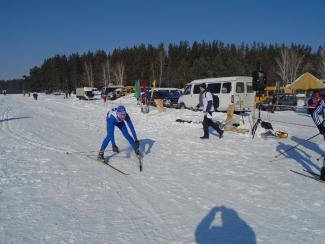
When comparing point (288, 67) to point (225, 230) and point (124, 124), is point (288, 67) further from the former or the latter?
point (225, 230)

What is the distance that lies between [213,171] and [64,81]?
113 m

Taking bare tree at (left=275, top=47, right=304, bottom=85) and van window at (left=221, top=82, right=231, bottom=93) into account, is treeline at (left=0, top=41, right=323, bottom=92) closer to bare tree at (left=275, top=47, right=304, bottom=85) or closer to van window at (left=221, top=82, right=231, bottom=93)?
bare tree at (left=275, top=47, right=304, bottom=85)

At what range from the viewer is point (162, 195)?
→ 6.07 metres

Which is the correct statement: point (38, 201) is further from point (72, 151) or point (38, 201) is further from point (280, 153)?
point (280, 153)

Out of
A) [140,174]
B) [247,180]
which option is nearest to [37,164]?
[140,174]

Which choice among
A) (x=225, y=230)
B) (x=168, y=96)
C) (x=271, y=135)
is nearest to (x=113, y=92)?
(x=168, y=96)

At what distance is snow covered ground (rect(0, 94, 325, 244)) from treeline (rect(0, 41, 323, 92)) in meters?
55.9

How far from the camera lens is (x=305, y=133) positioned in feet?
45.8

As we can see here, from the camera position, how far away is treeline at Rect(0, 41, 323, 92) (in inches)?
2709

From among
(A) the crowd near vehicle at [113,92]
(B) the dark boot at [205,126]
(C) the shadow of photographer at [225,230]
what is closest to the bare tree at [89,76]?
(A) the crowd near vehicle at [113,92]

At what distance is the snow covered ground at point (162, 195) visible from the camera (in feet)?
14.8

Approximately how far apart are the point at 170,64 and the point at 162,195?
266ft

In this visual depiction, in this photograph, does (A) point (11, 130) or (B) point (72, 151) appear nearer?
(B) point (72, 151)

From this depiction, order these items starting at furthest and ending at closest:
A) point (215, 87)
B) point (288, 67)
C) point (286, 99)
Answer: point (288, 67) → point (286, 99) → point (215, 87)
